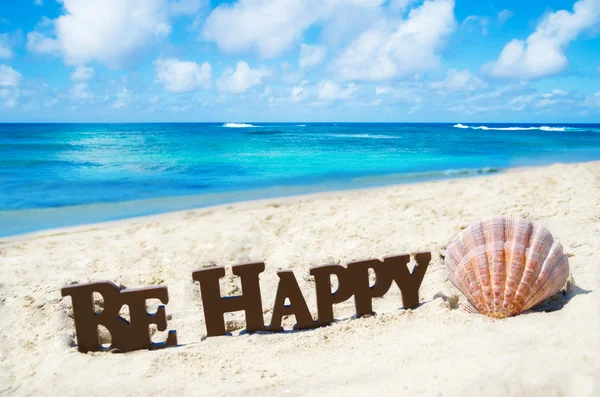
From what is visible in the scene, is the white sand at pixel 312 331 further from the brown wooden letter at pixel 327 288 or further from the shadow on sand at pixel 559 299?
the brown wooden letter at pixel 327 288

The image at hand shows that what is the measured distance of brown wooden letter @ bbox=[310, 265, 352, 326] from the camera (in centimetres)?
431

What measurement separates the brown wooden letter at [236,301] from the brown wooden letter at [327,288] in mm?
586

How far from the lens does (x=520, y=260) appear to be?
12.6 feet

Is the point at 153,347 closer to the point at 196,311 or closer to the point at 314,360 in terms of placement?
the point at 196,311

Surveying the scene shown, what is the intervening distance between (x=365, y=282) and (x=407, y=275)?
0.46 metres

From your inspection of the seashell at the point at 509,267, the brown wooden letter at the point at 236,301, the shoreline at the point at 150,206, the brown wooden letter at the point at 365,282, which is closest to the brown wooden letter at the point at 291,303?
the brown wooden letter at the point at 236,301

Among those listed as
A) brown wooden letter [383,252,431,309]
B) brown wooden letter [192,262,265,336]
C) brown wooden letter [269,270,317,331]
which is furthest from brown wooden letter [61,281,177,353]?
brown wooden letter [383,252,431,309]

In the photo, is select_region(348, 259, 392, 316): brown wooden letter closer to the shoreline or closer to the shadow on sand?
the shadow on sand

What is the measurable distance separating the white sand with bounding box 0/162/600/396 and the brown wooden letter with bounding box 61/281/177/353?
0.21 m

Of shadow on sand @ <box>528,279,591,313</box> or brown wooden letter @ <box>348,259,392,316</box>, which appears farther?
brown wooden letter @ <box>348,259,392,316</box>

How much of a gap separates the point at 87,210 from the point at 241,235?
6.64 meters

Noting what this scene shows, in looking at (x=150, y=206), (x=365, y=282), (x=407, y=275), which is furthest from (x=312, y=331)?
(x=150, y=206)

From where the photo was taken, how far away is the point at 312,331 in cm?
422

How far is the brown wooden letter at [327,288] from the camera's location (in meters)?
4.31
